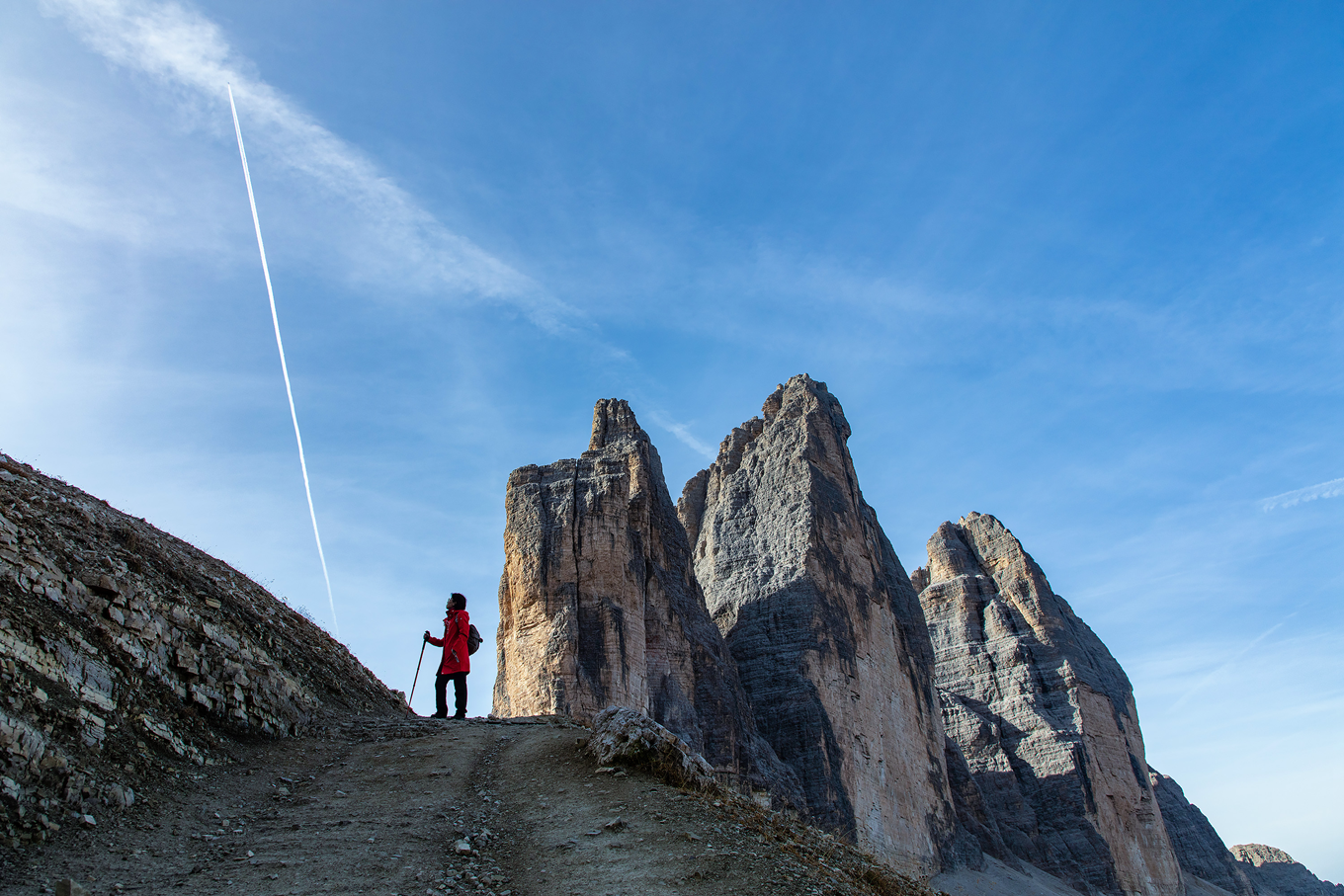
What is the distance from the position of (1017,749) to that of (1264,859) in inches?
2261

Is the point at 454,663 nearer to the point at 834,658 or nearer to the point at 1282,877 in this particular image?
the point at 834,658

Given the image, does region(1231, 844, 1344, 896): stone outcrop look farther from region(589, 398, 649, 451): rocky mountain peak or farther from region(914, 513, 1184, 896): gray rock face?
region(589, 398, 649, 451): rocky mountain peak

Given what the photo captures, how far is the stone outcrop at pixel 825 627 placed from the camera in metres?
35.9

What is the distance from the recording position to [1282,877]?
87125mm

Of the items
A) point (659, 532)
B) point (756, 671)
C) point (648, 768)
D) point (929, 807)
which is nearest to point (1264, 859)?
point (929, 807)

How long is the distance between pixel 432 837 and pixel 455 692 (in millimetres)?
6492

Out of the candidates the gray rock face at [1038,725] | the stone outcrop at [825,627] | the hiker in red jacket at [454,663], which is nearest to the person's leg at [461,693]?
the hiker in red jacket at [454,663]

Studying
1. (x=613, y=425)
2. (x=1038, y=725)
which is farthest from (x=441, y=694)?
(x=1038, y=725)

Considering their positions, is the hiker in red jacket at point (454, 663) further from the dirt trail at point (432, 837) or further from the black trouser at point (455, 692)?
the dirt trail at point (432, 837)

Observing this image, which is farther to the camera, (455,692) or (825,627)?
(825,627)

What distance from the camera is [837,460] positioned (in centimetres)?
4794

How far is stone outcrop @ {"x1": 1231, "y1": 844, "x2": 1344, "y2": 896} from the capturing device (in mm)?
83438

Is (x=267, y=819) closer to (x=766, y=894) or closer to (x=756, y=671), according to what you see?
(x=766, y=894)

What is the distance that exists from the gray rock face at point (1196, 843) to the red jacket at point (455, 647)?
207ft
